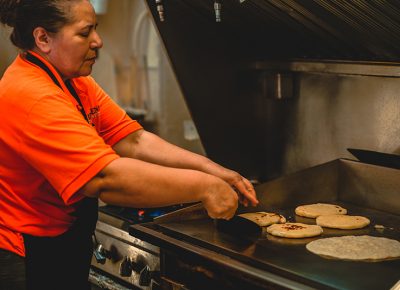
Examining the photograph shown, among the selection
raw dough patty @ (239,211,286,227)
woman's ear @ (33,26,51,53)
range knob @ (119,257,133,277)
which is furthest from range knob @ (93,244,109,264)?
woman's ear @ (33,26,51,53)

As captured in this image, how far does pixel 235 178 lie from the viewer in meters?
2.23

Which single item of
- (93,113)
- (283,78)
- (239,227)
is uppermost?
(283,78)

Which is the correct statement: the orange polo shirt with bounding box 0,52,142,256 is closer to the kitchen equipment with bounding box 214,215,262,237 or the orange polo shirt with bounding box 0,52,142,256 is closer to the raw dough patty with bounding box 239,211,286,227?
the kitchen equipment with bounding box 214,215,262,237

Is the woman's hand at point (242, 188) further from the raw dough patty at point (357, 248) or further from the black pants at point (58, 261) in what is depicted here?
the black pants at point (58, 261)

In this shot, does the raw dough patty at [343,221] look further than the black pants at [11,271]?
Yes

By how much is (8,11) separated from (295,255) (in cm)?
123

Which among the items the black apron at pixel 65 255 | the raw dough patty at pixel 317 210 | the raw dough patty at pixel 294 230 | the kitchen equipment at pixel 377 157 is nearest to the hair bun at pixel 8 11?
the black apron at pixel 65 255

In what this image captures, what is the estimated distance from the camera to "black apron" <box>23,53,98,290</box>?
2078 mm

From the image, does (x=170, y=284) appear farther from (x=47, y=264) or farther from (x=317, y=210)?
(x=317, y=210)

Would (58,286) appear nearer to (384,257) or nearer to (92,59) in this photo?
(92,59)

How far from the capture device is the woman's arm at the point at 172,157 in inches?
88.2

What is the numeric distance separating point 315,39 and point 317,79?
326 mm

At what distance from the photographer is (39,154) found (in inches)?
70.7

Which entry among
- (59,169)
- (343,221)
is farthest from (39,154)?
(343,221)
